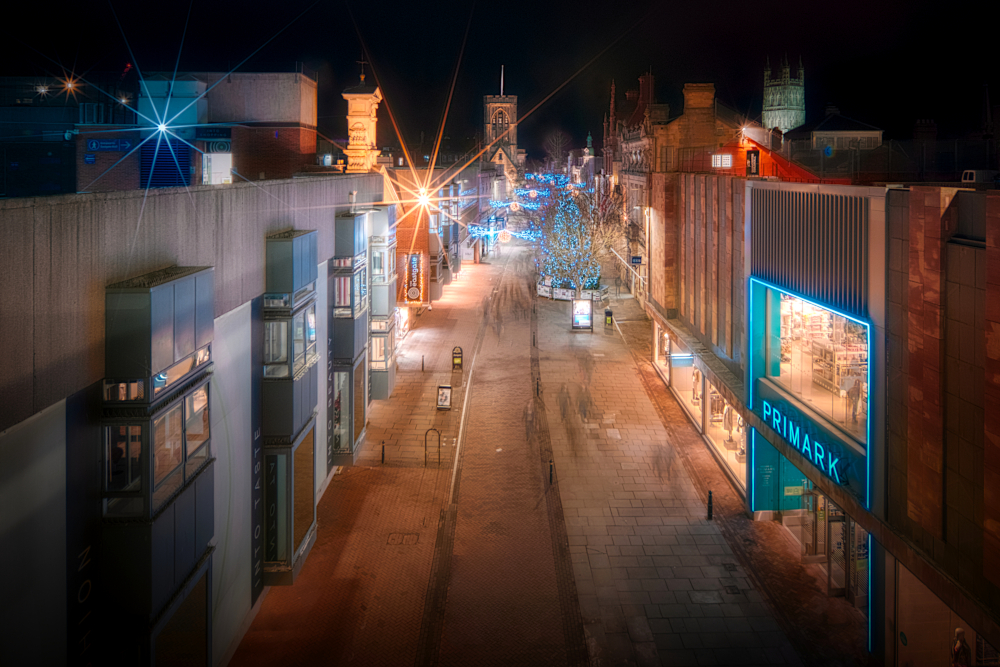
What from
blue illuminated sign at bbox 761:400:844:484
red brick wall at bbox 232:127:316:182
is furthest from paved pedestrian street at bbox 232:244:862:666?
red brick wall at bbox 232:127:316:182

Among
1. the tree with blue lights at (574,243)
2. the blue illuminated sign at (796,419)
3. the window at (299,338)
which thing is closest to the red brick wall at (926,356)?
the blue illuminated sign at (796,419)

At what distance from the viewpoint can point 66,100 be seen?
28.2m

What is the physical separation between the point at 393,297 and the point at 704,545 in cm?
1364

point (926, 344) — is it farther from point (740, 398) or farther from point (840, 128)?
point (840, 128)

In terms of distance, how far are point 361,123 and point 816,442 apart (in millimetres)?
22721

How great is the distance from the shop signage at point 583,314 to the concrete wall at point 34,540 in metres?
32.7

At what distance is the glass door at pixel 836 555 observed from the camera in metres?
13.3

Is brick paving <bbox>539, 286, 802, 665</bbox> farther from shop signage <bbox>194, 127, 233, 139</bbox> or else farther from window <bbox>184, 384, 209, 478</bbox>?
shop signage <bbox>194, 127, 233, 139</bbox>

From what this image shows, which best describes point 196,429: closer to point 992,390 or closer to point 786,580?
point 992,390

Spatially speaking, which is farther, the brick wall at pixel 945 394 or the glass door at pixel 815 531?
the glass door at pixel 815 531

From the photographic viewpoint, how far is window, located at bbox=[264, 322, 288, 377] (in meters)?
12.7

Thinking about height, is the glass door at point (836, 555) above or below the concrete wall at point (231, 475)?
below

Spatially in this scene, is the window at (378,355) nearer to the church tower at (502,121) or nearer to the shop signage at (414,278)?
the shop signage at (414,278)

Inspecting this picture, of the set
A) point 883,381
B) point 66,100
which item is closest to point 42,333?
point 883,381
